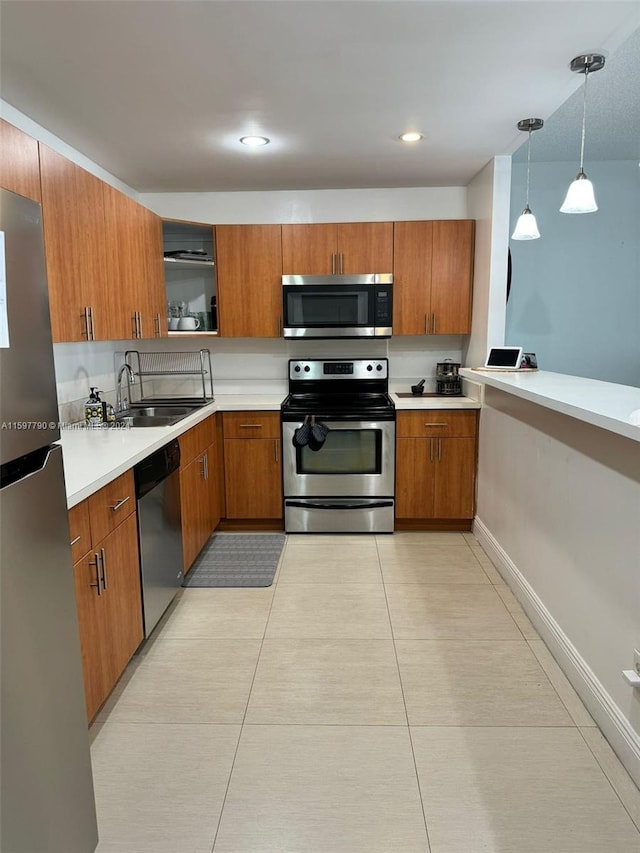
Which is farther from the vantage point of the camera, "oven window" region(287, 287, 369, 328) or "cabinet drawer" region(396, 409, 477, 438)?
"oven window" region(287, 287, 369, 328)

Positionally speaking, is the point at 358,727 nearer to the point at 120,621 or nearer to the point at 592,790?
the point at 592,790

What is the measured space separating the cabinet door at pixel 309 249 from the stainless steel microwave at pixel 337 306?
0.40 ft

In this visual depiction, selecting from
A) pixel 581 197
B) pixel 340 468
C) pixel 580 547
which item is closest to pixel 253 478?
pixel 340 468

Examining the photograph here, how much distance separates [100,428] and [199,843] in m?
1.91

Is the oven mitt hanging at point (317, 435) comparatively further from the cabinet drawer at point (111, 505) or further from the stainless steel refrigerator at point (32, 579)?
the stainless steel refrigerator at point (32, 579)

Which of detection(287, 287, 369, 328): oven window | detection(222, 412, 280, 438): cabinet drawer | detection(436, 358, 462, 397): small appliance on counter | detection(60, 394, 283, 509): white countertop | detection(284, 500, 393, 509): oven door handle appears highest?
detection(287, 287, 369, 328): oven window

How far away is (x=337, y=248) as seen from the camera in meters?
3.68

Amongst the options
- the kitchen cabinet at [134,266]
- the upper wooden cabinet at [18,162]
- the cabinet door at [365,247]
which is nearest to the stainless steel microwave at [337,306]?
the cabinet door at [365,247]

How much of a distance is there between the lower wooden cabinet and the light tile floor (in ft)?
0.56

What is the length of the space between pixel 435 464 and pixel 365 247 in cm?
160

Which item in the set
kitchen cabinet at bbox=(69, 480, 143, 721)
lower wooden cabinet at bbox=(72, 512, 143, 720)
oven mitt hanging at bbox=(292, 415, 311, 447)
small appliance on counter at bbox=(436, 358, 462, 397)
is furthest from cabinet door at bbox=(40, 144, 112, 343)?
small appliance on counter at bbox=(436, 358, 462, 397)

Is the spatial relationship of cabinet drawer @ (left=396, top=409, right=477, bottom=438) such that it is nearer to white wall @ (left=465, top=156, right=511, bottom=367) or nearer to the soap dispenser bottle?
white wall @ (left=465, top=156, right=511, bottom=367)

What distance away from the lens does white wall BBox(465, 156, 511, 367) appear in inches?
126

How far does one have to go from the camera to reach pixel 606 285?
394cm
